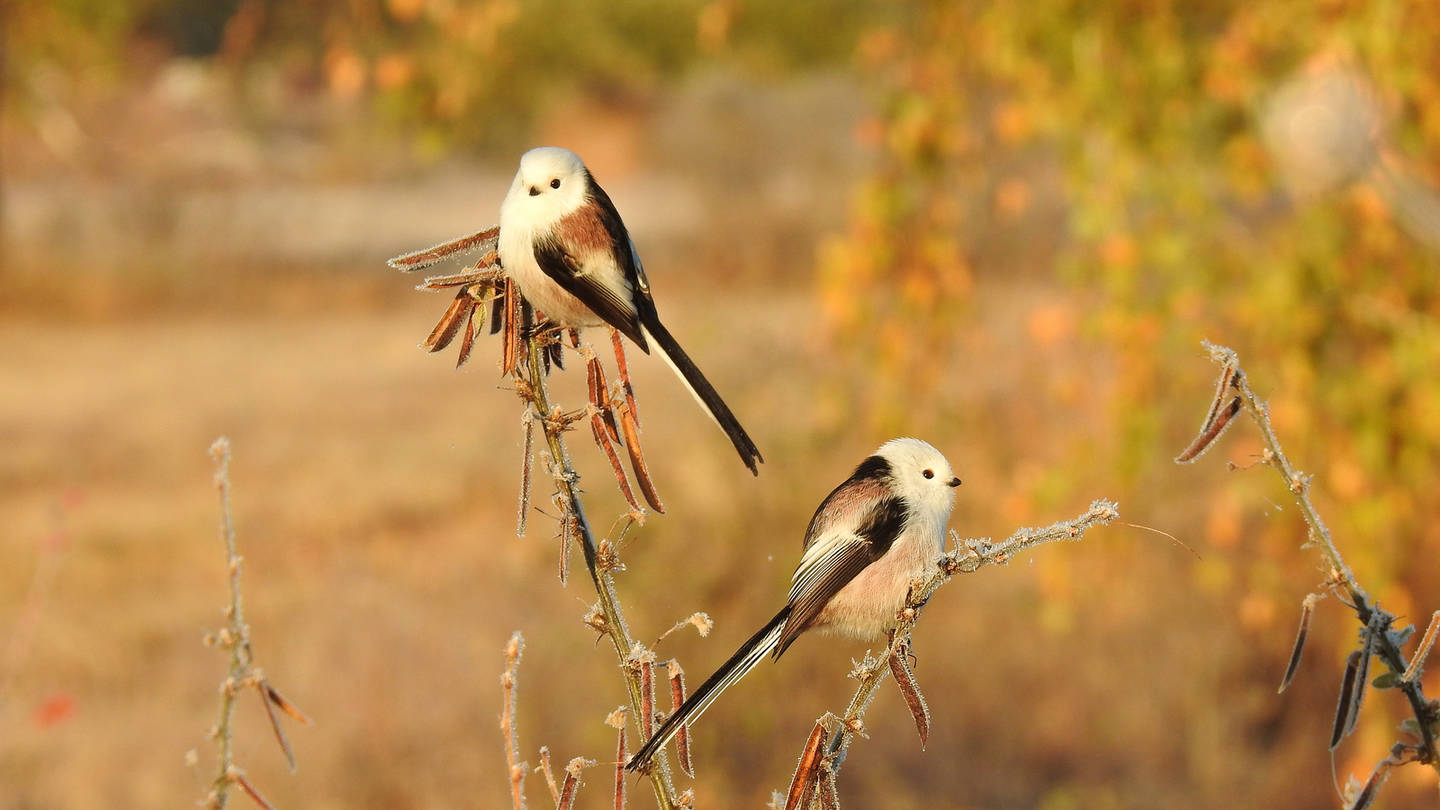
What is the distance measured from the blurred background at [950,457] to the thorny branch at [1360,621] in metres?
0.20

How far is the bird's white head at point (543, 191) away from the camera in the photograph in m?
1.17

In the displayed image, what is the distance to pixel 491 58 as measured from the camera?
4363 mm

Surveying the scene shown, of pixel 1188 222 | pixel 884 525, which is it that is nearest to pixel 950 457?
pixel 1188 222

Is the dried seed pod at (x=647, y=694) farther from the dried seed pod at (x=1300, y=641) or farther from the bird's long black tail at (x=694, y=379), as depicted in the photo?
the dried seed pod at (x=1300, y=641)

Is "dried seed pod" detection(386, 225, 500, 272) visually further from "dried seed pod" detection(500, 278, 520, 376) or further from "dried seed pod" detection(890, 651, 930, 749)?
"dried seed pod" detection(890, 651, 930, 749)

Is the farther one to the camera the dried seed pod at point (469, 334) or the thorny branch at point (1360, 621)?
the dried seed pod at point (469, 334)

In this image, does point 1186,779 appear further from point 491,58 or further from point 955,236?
point 491,58

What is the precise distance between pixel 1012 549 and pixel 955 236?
4.15 meters

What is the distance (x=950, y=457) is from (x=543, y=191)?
6334 millimetres

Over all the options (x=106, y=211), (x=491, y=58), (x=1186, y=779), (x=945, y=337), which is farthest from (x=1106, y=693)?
(x=106, y=211)

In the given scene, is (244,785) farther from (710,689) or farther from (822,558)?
(822,558)

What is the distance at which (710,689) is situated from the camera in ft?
3.67

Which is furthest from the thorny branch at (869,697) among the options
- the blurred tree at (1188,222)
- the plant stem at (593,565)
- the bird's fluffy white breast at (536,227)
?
the blurred tree at (1188,222)

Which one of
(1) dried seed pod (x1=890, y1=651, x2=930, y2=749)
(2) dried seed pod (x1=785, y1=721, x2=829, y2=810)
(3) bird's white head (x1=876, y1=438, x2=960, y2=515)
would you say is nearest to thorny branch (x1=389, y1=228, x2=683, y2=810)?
(2) dried seed pod (x1=785, y1=721, x2=829, y2=810)
